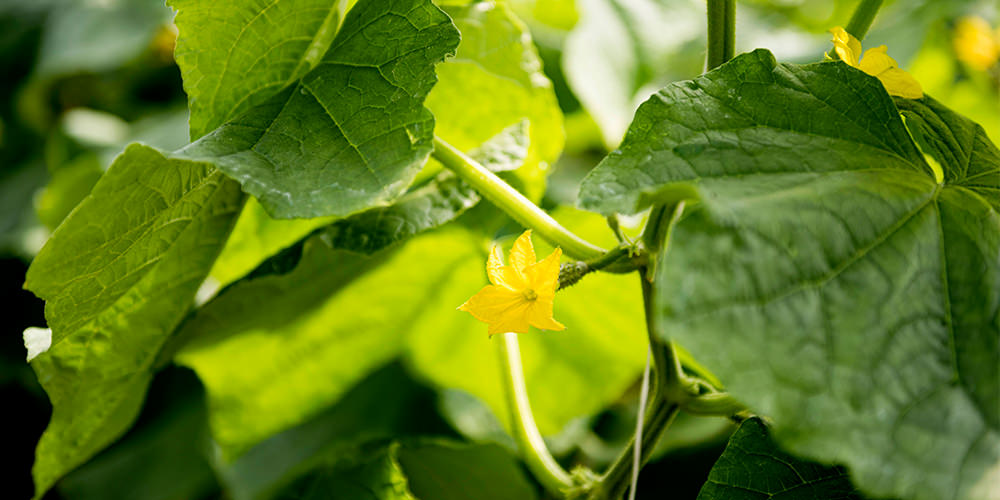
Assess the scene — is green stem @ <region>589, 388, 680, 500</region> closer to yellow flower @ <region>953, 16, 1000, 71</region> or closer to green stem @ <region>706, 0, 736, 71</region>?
green stem @ <region>706, 0, 736, 71</region>

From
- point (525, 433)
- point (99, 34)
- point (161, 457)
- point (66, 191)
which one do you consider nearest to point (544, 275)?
point (525, 433)

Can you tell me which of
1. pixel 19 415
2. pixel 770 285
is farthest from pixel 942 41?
pixel 19 415

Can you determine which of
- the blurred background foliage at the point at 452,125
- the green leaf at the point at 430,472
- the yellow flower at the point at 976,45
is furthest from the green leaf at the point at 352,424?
the yellow flower at the point at 976,45

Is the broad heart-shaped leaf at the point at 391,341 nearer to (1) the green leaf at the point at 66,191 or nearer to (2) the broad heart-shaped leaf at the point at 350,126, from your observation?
(2) the broad heart-shaped leaf at the point at 350,126

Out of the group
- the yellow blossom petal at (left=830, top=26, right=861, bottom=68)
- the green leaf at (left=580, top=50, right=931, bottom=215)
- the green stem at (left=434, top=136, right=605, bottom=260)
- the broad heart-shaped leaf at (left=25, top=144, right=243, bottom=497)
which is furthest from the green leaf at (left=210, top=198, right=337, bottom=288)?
the yellow blossom petal at (left=830, top=26, right=861, bottom=68)

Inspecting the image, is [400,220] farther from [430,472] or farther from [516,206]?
[430,472]

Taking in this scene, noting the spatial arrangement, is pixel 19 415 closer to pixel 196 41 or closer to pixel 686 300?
pixel 196 41

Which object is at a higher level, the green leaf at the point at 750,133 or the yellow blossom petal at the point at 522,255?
the green leaf at the point at 750,133
